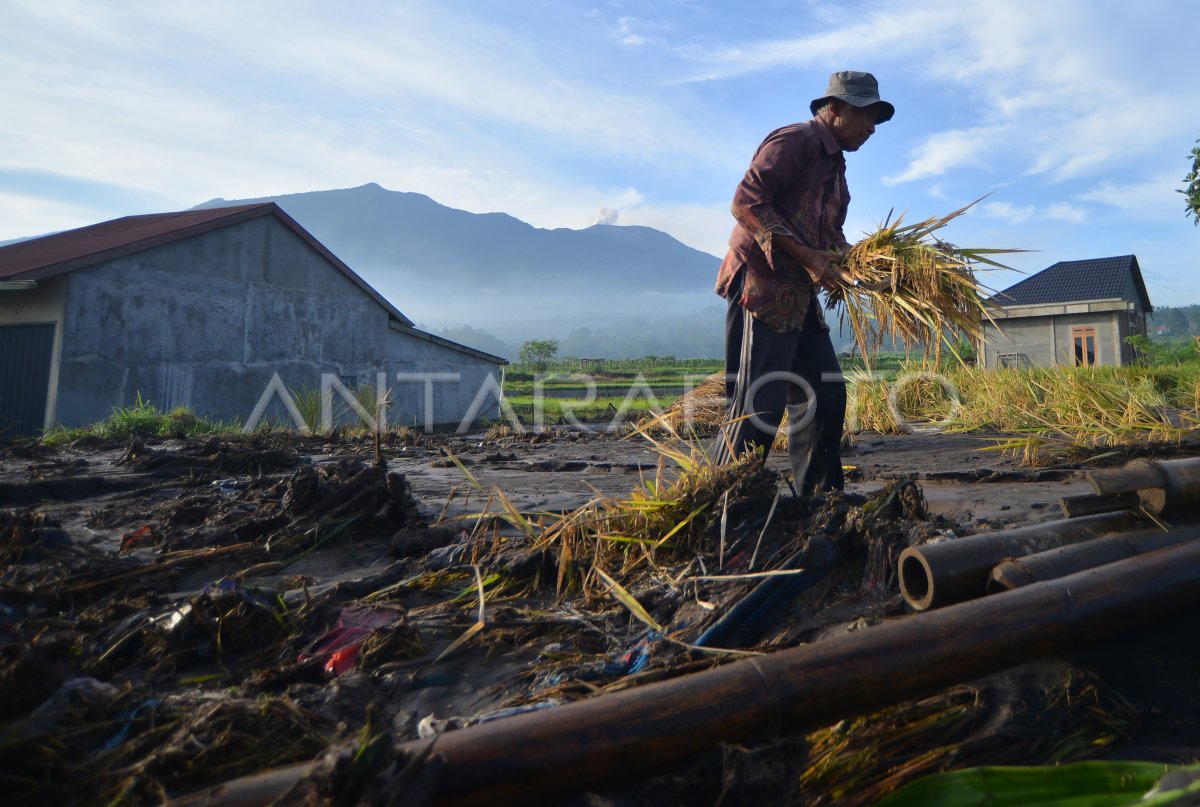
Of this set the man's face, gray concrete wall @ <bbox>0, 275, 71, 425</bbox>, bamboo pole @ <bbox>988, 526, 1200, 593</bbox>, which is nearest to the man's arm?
the man's face

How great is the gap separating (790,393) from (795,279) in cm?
54

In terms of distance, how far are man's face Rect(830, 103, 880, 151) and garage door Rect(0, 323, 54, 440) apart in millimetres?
12695

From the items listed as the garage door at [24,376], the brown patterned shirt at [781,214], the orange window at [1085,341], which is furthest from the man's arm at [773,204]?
the orange window at [1085,341]

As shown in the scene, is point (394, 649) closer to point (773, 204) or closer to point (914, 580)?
point (914, 580)

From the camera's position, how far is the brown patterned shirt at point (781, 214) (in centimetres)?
319

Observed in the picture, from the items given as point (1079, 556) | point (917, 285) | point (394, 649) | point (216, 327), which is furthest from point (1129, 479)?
point (216, 327)

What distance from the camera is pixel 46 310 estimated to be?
11625 mm

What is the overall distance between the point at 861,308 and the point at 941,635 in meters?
2.04

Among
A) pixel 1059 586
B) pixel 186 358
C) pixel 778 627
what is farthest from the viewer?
pixel 186 358

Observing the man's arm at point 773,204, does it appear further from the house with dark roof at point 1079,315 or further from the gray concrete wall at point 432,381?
the house with dark roof at point 1079,315

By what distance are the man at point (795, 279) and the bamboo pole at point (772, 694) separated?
5.22ft

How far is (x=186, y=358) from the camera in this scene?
1316cm

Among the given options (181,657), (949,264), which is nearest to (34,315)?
(181,657)

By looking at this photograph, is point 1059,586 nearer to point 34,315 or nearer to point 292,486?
point 292,486
